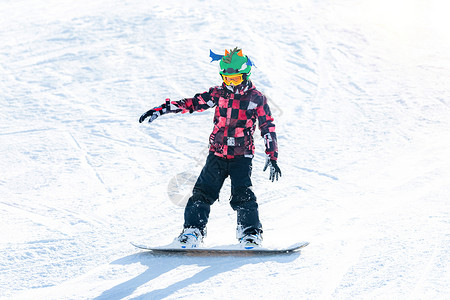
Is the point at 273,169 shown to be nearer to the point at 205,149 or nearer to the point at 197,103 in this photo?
the point at 197,103

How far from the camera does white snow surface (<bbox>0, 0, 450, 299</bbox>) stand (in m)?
3.63

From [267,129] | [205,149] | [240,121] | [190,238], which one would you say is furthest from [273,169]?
[205,149]

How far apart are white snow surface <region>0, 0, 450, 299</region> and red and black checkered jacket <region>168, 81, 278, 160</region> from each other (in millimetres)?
747

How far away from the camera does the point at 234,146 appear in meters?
4.15

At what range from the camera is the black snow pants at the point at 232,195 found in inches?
160

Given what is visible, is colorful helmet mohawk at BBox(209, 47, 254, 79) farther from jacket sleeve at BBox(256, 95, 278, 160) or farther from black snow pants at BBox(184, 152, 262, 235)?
black snow pants at BBox(184, 152, 262, 235)

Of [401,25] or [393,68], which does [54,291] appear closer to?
[393,68]

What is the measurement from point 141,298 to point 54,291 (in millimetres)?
599

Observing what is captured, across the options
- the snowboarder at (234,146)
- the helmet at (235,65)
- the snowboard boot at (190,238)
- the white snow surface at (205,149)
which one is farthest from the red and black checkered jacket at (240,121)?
the white snow surface at (205,149)

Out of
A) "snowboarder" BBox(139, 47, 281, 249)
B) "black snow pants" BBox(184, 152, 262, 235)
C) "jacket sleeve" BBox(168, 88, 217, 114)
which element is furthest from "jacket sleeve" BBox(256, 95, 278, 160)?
"jacket sleeve" BBox(168, 88, 217, 114)

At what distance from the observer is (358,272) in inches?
140

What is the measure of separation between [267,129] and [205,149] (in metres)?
2.42

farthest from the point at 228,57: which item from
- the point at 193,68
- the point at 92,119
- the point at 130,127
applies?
the point at 193,68

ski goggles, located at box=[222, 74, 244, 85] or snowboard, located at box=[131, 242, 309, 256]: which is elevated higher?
ski goggles, located at box=[222, 74, 244, 85]
